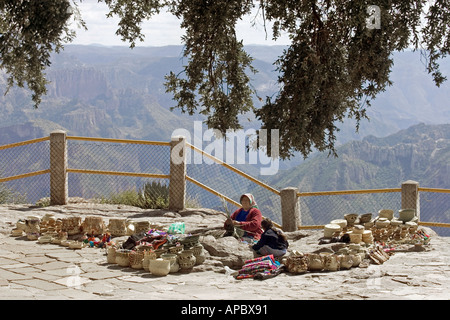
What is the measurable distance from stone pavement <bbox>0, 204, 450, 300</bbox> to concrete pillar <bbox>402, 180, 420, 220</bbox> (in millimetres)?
Result: 2702

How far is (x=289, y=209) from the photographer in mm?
11695

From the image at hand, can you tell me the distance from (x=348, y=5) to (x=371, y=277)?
3849 millimetres

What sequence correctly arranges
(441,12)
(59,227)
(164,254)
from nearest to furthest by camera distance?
(164,254)
(441,12)
(59,227)

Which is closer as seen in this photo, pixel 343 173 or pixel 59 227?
pixel 59 227

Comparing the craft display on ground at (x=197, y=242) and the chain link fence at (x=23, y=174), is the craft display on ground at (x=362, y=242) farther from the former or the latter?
the chain link fence at (x=23, y=174)

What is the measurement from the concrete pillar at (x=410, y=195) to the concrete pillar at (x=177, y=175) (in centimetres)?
461

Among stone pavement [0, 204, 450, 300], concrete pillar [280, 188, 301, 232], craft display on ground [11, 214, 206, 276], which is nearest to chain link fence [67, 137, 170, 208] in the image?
concrete pillar [280, 188, 301, 232]

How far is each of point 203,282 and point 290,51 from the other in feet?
12.5

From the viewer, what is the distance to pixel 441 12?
28.3ft

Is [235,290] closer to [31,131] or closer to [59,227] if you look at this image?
[59,227]

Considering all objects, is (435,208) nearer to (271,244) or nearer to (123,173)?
(123,173)

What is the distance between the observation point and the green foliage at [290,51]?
27.1 feet

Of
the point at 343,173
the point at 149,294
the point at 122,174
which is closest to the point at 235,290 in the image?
the point at 149,294

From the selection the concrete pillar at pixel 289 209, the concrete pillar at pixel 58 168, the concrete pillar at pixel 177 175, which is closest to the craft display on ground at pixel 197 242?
the concrete pillar at pixel 289 209
